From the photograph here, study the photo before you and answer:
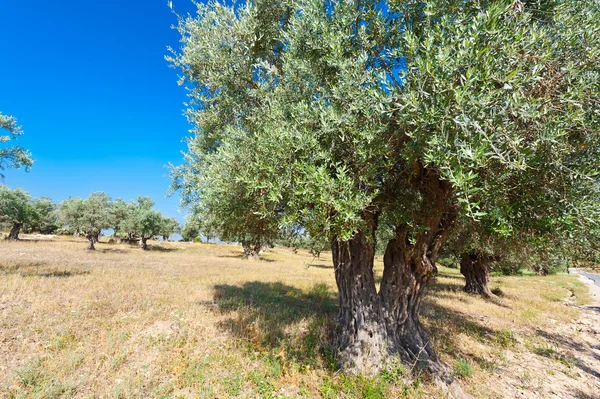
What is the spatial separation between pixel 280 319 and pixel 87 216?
47656 mm

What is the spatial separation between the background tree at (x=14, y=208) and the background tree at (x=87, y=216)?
6.84m

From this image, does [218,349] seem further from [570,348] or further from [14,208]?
[14,208]

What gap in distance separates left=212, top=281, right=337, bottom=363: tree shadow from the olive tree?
53.6 inches

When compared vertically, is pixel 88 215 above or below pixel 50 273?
above

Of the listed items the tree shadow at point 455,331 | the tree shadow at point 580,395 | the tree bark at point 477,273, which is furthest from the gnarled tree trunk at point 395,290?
the tree bark at point 477,273

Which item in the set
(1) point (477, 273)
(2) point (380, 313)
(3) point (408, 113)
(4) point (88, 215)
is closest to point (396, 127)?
(3) point (408, 113)

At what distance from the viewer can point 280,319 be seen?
11984 millimetres

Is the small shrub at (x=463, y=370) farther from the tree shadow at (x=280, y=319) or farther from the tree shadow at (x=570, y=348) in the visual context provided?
the tree shadow at (x=570, y=348)

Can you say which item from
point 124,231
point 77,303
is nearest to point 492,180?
point 77,303

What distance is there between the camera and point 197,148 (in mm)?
10672

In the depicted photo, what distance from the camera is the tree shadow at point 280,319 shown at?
9.66 m

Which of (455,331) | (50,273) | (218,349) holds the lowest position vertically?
(455,331)

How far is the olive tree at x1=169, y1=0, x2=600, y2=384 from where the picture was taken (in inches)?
203

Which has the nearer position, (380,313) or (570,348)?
(380,313)
